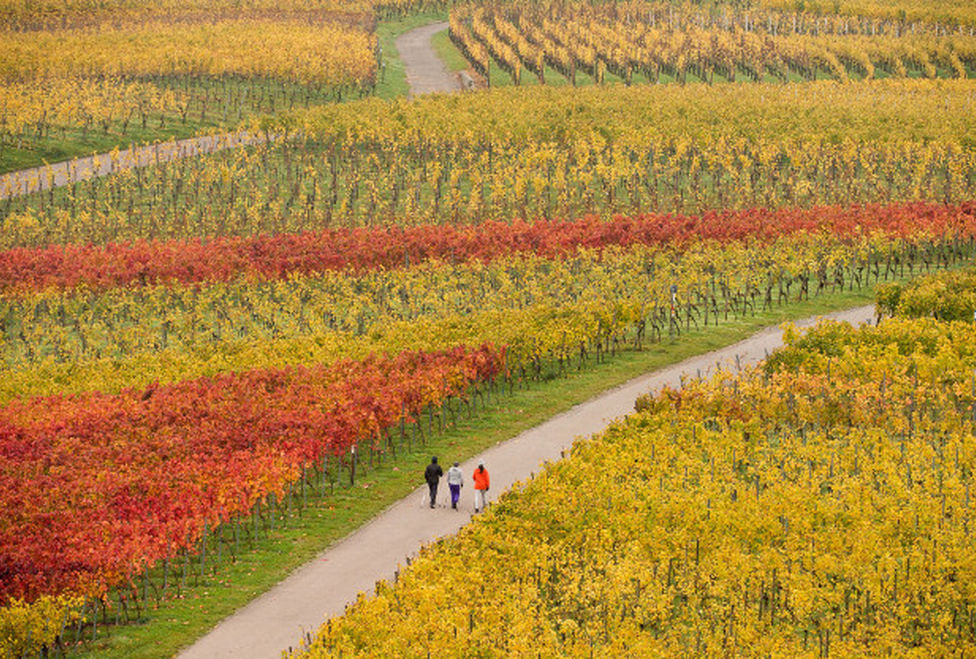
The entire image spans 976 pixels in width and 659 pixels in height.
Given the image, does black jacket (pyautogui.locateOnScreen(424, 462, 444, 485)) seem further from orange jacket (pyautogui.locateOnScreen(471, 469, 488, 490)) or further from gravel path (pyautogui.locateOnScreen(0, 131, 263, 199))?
gravel path (pyautogui.locateOnScreen(0, 131, 263, 199))

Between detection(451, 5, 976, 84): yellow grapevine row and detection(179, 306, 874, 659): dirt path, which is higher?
detection(451, 5, 976, 84): yellow grapevine row

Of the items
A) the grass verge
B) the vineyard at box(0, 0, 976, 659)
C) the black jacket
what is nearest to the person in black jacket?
the black jacket

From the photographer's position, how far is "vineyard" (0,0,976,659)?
3278 cm

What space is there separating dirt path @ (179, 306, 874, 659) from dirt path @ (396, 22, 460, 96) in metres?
87.6

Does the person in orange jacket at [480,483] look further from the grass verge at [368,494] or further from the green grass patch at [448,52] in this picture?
the green grass patch at [448,52]

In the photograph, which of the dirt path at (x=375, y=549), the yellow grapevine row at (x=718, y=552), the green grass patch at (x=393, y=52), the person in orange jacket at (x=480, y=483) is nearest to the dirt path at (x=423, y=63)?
the green grass patch at (x=393, y=52)

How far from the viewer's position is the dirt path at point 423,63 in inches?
5517

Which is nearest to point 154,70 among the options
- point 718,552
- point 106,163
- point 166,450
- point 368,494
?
point 106,163

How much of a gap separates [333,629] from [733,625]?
9358mm

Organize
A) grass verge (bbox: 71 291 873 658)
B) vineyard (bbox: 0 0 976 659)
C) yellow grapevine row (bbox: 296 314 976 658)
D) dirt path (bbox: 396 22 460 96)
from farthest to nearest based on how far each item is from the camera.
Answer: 1. dirt path (bbox: 396 22 460 96)
2. grass verge (bbox: 71 291 873 658)
3. vineyard (bbox: 0 0 976 659)
4. yellow grapevine row (bbox: 296 314 976 658)

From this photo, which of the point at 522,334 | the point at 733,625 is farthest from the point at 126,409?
the point at 733,625

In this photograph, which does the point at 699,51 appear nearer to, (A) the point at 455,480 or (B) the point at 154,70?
(B) the point at 154,70

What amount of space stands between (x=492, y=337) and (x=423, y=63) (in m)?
104

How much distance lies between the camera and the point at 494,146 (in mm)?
101938
